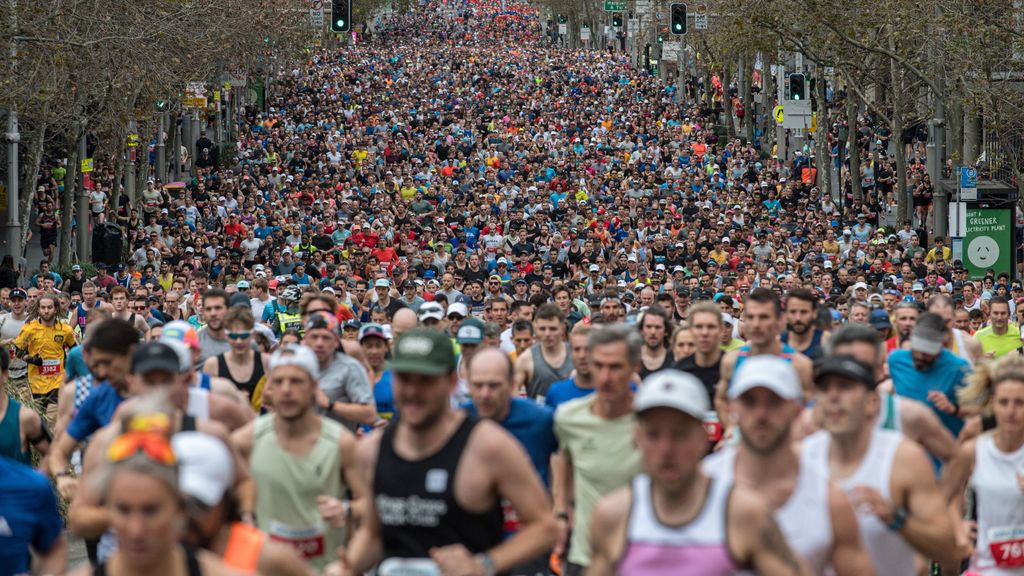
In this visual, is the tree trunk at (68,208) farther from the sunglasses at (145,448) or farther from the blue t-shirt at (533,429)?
the sunglasses at (145,448)

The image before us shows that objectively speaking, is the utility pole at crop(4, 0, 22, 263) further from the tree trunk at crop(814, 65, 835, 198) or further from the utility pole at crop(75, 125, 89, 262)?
the tree trunk at crop(814, 65, 835, 198)

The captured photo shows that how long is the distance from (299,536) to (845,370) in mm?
2316

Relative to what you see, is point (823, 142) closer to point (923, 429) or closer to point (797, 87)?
point (797, 87)

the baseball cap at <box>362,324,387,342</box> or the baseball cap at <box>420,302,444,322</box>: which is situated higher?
the baseball cap at <box>362,324,387,342</box>

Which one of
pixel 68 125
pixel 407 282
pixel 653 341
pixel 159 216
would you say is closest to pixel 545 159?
pixel 159 216

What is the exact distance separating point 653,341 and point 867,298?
22.0 ft

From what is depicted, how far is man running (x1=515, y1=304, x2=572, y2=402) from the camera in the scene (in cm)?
1098

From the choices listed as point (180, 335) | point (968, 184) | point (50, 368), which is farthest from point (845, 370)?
point (968, 184)

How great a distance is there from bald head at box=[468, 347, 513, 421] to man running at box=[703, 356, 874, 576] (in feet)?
8.26

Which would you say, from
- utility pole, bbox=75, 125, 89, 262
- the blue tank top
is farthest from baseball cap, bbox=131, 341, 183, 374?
utility pole, bbox=75, 125, 89, 262

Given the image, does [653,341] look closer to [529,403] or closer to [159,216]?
[529,403]

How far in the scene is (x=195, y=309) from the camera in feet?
66.4

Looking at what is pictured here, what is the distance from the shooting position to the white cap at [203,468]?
4.79 m

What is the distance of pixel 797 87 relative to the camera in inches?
1432
